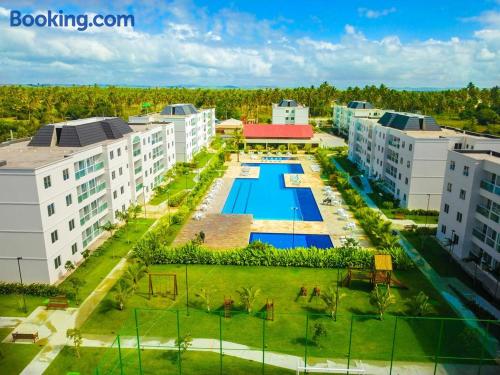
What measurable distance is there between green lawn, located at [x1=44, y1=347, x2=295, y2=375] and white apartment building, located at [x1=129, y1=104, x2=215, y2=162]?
50523 mm

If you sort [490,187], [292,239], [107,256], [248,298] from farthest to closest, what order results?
1. [292,239]
2. [107,256]
3. [490,187]
4. [248,298]

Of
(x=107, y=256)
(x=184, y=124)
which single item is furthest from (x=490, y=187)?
(x=184, y=124)

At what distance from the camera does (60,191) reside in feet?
105

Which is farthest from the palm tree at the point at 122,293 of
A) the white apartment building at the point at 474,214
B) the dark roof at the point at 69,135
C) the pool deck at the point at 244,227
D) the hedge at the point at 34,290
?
the white apartment building at the point at 474,214

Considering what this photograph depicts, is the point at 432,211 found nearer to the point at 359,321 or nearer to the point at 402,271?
the point at 402,271

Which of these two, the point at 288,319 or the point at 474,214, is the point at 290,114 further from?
the point at 288,319

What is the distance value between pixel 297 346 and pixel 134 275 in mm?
13928

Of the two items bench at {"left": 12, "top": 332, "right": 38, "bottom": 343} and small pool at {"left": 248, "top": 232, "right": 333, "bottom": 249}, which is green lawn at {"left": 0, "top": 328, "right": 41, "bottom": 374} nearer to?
bench at {"left": 12, "top": 332, "right": 38, "bottom": 343}

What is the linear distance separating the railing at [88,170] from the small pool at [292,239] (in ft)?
57.8

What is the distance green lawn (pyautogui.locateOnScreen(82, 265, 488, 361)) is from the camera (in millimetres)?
24016

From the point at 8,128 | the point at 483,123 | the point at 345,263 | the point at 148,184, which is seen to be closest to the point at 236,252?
the point at 345,263

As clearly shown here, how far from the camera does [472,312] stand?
2775 cm

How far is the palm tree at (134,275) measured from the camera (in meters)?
29.6

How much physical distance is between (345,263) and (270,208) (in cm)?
1940
